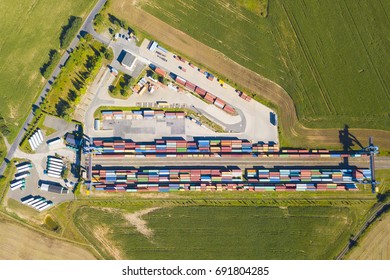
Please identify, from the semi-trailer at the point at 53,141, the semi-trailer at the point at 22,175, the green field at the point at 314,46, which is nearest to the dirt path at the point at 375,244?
the green field at the point at 314,46

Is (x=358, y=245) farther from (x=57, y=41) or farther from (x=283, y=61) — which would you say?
(x=57, y=41)

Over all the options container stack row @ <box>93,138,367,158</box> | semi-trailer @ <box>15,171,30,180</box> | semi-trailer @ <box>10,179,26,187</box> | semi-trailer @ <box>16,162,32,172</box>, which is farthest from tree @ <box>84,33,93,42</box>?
semi-trailer @ <box>10,179,26,187</box>

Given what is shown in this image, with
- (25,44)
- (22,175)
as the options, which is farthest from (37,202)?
(25,44)

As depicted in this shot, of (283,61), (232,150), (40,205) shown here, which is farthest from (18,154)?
(283,61)

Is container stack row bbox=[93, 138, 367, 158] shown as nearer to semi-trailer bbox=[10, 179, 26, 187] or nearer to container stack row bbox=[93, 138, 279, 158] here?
container stack row bbox=[93, 138, 279, 158]

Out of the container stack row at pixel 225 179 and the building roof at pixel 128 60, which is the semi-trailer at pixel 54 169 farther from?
the building roof at pixel 128 60
